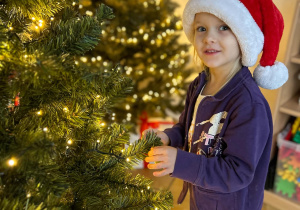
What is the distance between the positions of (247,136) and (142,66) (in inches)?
57.4

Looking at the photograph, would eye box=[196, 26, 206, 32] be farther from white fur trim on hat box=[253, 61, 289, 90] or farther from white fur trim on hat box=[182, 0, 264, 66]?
white fur trim on hat box=[253, 61, 289, 90]

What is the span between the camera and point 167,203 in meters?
0.81

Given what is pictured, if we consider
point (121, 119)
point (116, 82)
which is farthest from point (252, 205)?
point (121, 119)

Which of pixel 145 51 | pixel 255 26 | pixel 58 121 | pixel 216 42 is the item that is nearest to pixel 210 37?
pixel 216 42

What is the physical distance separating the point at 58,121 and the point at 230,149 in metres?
0.48

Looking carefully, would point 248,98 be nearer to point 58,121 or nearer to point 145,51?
point 58,121

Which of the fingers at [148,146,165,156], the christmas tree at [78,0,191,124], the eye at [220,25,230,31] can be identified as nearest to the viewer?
the fingers at [148,146,165,156]

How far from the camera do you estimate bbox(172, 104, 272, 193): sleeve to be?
0.79 meters

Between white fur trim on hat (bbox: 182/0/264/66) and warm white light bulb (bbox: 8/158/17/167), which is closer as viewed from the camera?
warm white light bulb (bbox: 8/158/17/167)

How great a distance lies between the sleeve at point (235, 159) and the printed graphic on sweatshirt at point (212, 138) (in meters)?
0.05

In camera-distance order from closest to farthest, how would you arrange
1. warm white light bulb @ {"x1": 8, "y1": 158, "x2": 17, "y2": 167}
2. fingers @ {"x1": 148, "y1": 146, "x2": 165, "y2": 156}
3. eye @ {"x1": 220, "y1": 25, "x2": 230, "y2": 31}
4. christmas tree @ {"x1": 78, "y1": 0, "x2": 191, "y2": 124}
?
warm white light bulb @ {"x1": 8, "y1": 158, "x2": 17, "y2": 167} < fingers @ {"x1": 148, "y1": 146, "x2": 165, "y2": 156} < eye @ {"x1": 220, "y1": 25, "x2": 230, "y2": 31} < christmas tree @ {"x1": 78, "y1": 0, "x2": 191, "y2": 124}

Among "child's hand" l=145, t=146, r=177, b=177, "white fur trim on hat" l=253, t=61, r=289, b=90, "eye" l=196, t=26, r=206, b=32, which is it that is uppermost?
"eye" l=196, t=26, r=206, b=32

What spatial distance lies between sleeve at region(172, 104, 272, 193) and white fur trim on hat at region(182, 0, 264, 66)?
0.18 metres

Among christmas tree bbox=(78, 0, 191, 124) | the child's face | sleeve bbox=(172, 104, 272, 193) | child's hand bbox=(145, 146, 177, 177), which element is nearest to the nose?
the child's face
